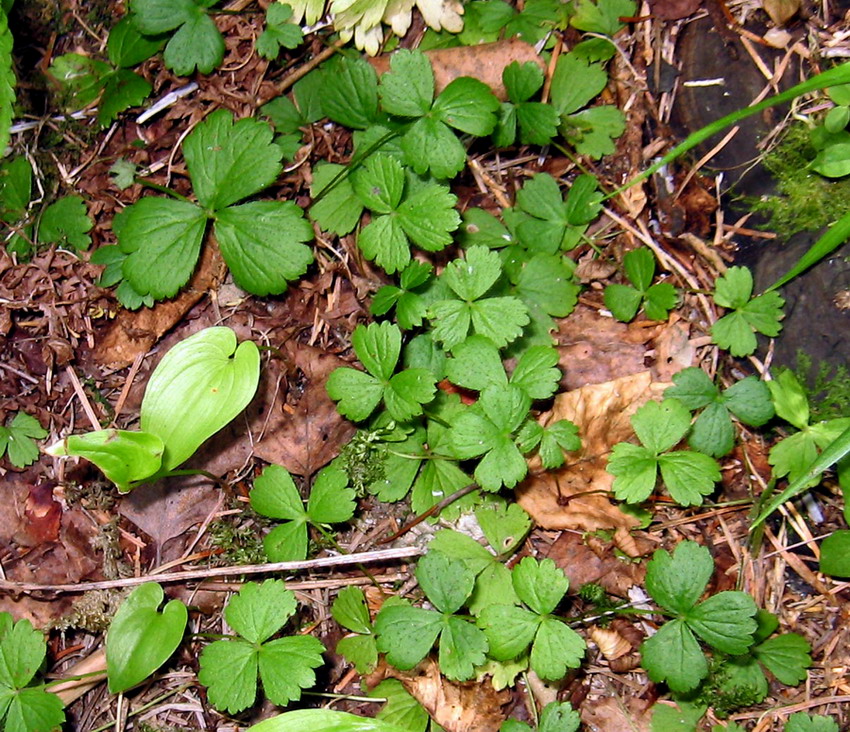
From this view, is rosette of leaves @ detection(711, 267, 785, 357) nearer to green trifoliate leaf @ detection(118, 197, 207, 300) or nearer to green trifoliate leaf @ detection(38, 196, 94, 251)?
green trifoliate leaf @ detection(118, 197, 207, 300)

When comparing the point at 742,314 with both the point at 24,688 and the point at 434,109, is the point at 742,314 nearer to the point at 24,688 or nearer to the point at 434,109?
the point at 434,109

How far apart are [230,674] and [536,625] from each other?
3.13 feet

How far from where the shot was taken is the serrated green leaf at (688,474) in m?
2.33

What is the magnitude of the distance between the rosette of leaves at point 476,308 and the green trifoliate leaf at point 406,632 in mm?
855

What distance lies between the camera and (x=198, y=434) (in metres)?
2.38

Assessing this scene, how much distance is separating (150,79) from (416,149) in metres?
1.15

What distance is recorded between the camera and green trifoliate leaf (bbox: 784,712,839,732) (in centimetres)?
221

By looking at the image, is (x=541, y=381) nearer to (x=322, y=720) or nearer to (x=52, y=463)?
(x=322, y=720)

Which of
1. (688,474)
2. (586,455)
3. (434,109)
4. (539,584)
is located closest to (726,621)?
(688,474)

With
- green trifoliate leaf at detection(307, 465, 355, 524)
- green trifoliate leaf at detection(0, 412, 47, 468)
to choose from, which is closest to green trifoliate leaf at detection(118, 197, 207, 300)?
green trifoliate leaf at detection(0, 412, 47, 468)

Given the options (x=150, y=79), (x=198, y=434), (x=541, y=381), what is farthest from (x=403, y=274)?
(x=150, y=79)

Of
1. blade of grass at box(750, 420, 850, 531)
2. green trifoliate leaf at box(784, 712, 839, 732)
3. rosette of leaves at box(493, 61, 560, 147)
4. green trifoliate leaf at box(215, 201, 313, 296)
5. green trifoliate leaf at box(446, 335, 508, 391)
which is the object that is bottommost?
green trifoliate leaf at box(784, 712, 839, 732)

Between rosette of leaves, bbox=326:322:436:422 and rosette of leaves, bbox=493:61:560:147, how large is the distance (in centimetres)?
88

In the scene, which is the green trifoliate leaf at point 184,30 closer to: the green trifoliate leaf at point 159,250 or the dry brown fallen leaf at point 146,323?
the green trifoliate leaf at point 159,250
